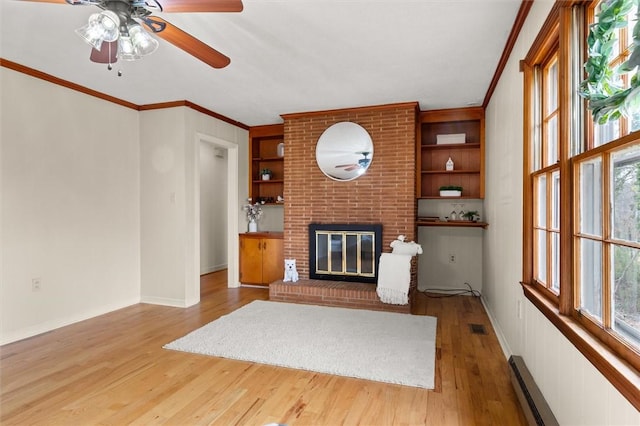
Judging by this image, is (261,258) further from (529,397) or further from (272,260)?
(529,397)

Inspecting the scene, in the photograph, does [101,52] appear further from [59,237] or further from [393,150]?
[393,150]

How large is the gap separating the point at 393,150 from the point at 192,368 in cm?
318

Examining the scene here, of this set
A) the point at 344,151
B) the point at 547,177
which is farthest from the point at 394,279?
the point at 547,177

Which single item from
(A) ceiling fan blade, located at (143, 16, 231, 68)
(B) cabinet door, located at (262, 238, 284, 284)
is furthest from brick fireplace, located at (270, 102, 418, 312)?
(A) ceiling fan blade, located at (143, 16, 231, 68)

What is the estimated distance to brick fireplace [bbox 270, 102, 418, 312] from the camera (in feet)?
13.7

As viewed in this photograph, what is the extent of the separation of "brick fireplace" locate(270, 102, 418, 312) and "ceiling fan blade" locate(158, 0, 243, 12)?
9.19 ft

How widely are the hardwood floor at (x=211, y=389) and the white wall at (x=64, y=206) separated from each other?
1.53ft

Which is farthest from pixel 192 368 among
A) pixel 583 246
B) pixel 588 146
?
pixel 588 146

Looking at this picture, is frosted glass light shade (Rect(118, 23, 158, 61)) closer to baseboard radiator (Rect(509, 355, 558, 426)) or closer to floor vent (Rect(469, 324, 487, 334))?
baseboard radiator (Rect(509, 355, 558, 426))

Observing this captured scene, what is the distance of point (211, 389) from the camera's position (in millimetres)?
2213

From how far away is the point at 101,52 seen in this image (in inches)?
82.3

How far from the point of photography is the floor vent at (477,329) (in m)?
3.19

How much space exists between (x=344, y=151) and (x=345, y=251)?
1.29m

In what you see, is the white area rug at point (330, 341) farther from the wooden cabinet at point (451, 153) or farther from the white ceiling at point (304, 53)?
the white ceiling at point (304, 53)
